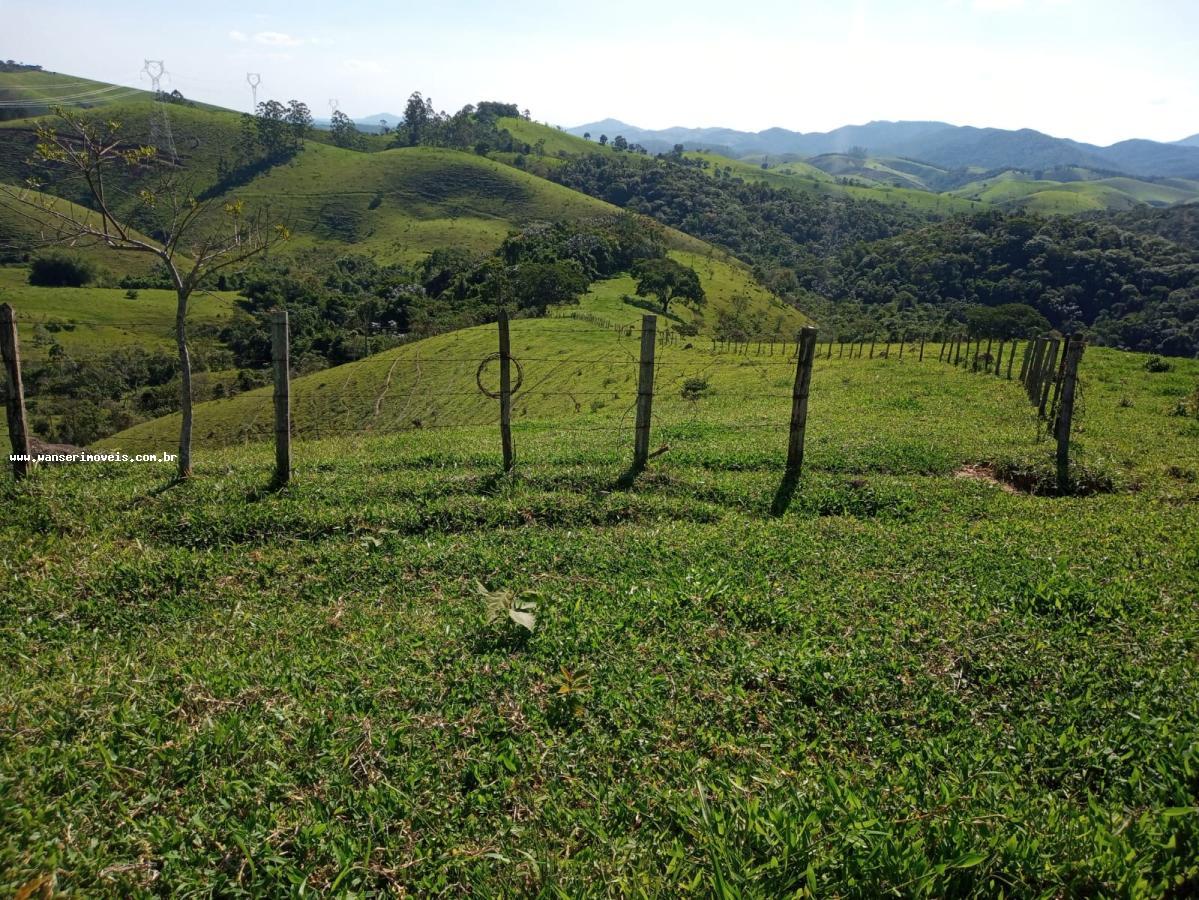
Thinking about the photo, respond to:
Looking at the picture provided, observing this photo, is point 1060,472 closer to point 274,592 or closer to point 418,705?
point 418,705

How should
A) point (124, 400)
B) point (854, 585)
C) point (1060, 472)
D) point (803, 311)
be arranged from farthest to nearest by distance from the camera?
point (803, 311) → point (124, 400) → point (1060, 472) → point (854, 585)

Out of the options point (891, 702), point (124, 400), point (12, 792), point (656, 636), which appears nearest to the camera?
point (12, 792)

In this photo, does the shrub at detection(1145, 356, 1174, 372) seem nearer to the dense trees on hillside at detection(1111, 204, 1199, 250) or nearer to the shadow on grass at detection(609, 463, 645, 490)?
the shadow on grass at detection(609, 463, 645, 490)

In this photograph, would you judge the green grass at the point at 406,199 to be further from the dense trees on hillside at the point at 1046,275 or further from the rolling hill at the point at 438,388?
the rolling hill at the point at 438,388

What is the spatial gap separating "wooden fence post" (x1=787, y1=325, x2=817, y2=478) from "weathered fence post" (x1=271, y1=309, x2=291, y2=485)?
8661mm

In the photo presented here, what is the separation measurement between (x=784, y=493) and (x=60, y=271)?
12346 cm

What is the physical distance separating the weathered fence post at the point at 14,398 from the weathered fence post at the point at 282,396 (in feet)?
12.3

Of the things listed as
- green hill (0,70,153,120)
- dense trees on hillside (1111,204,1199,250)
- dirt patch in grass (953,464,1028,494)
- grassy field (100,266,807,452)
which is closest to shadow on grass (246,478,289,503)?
dirt patch in grass (953,464,1028,494)

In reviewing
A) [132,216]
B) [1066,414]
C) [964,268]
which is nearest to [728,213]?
[964,268]

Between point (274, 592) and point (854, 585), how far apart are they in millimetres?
6850

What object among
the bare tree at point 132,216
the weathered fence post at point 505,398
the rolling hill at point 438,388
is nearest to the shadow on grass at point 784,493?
the weathered fence post at point 505,398

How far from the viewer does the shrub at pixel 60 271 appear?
317ft

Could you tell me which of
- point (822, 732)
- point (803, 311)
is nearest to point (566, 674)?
point (822, 732)

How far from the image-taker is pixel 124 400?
190 feet
